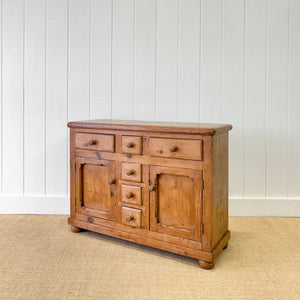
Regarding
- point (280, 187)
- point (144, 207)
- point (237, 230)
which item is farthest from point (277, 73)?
point (144, 207)

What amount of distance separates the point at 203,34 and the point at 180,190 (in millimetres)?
1464

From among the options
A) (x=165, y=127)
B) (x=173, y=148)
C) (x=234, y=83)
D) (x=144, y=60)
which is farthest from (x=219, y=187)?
(x=144, y=60)

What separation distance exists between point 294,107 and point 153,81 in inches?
47.3

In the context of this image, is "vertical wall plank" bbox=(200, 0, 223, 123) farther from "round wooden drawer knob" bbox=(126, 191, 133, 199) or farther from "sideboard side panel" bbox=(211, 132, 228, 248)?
"round wooden drawer knob" bbox=(126, 191, 133, 199)

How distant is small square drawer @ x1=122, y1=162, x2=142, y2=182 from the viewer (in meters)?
2.38

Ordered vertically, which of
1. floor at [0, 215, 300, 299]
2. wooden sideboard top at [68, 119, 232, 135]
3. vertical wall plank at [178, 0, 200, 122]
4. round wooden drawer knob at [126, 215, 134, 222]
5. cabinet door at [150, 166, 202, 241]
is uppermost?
vertical wall plank at [178, 0, 200, 122]

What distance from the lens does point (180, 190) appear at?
223cm

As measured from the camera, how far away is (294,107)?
9.88ft

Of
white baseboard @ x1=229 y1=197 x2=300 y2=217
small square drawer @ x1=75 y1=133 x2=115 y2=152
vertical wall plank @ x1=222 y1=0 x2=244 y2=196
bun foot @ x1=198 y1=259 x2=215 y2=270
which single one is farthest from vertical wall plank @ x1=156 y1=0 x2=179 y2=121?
bun foot @ x1=198 y1=259 x2=215 y2=270

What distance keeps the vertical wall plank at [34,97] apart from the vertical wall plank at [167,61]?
101 centimetres

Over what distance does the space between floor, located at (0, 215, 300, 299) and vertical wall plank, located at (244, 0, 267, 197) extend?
464 millimetres

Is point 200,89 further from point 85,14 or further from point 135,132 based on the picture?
point 85,14

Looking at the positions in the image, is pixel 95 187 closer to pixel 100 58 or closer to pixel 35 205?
pixel 35 205

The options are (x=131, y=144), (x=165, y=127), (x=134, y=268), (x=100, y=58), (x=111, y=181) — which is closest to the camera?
(x=134, y=268)
